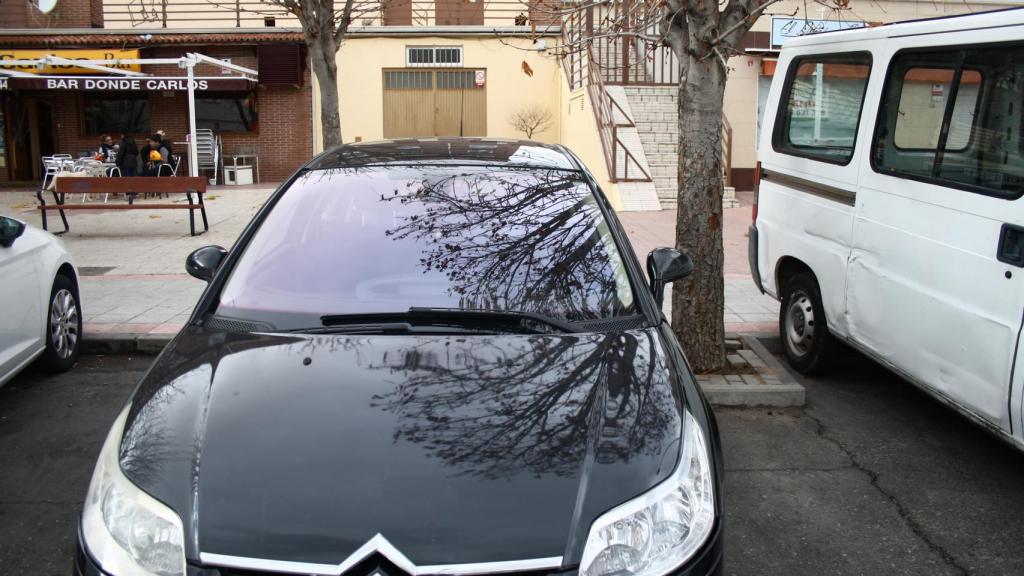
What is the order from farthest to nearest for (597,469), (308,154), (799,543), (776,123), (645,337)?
(308,154), (776,123), (799,543), (645,337), (597,469)

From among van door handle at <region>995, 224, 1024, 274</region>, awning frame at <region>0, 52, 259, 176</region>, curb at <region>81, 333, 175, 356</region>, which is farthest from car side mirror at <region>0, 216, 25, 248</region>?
awning frame at <region>0, 52, 259, 176</region>

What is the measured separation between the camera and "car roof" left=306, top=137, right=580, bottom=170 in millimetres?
3971

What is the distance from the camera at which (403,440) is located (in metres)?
2.47

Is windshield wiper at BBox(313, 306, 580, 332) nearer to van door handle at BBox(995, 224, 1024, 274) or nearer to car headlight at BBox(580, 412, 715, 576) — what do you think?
car headlight at BBox(580, 412, 715, 576)

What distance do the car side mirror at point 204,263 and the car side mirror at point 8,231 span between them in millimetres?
2226

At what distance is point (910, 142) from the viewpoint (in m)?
4.97

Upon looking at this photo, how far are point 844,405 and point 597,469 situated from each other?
12.3 feet

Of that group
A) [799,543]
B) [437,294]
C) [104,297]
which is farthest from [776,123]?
[104,297]

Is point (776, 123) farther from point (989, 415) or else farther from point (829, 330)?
point (989, 415)

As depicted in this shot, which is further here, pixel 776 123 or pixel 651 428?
pixel 776 123

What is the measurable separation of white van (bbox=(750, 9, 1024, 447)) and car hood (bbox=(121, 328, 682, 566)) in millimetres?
1991

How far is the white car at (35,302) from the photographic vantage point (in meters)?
5.29

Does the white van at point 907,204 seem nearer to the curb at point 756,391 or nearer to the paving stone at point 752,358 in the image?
the paving stone at point 752,358

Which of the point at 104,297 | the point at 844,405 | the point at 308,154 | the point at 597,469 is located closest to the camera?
the point at 597,469
